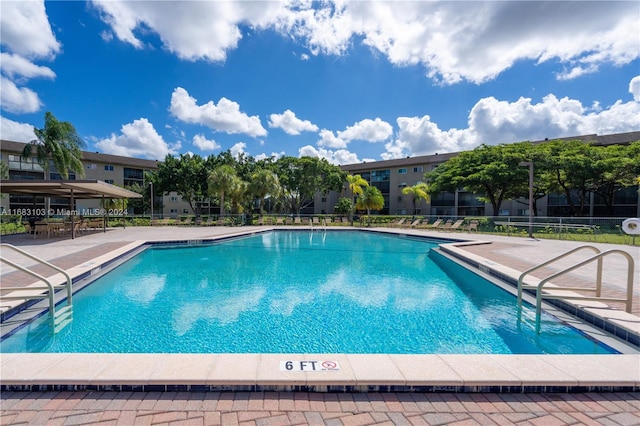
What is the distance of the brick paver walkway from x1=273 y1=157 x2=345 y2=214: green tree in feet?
103

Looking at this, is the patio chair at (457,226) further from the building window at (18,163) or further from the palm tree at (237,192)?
the building window at (18,163)

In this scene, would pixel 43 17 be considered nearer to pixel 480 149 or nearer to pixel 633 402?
pixel 633 402

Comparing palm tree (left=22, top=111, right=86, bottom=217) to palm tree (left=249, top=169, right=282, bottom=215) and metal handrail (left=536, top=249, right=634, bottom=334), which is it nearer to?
palm tree (left=249, top=169, right=282, bottom=215)

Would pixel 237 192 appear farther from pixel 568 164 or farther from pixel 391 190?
pixel 568 164

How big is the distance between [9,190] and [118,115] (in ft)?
58.2

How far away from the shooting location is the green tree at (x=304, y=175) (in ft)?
112

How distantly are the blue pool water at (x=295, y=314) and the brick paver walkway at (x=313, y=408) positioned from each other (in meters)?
1.64

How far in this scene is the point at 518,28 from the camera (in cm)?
853

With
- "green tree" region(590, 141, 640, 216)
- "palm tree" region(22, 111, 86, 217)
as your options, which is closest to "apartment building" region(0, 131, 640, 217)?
"green tree" region(590, 141, 640, 216)

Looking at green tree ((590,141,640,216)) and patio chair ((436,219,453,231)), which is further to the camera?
patio chair ((436,219,453,231))

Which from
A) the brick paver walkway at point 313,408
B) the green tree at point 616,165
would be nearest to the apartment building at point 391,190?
the green tree at point 616,165

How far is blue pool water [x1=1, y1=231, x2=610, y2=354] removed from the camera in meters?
4.19

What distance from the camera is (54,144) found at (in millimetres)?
19203

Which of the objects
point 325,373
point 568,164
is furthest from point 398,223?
point 325,373
